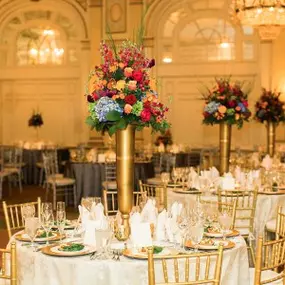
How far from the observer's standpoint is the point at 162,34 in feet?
46.3

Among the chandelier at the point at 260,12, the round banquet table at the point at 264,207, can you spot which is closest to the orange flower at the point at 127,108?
the round banquet table at the point at 264,207

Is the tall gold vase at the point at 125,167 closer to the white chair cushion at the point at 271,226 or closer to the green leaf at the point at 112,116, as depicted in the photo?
the green leaf at the point at 112,116

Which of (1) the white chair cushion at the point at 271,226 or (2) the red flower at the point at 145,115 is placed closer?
(2) the red flower at the point at 145,115

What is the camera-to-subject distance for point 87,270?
3.68 metres

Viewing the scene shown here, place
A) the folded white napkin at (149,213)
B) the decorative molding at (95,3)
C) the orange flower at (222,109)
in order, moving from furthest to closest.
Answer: the decorative molding at (95,3)
the orange flower at (222,109)
the folded white napkin at (149,213)

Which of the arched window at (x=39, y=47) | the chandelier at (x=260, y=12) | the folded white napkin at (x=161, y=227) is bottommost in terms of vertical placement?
the folded white napkin at (x=161, y=227)

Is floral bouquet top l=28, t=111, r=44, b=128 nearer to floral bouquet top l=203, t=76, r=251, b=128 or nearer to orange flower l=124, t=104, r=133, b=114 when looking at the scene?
floral bouquet top l=203, t=76, r=251, b=128

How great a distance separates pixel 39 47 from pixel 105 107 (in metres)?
11.3

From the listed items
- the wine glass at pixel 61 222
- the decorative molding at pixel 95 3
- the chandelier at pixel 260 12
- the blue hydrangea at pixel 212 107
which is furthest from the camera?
the decorative molding at pixel 95 3

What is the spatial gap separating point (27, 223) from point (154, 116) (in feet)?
3.58

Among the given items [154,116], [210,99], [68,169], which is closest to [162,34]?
[68,169]

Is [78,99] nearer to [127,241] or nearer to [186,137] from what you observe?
[186,137]

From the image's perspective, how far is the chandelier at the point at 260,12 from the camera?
27.7ft

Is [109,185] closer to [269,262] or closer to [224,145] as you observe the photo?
[224,145]
